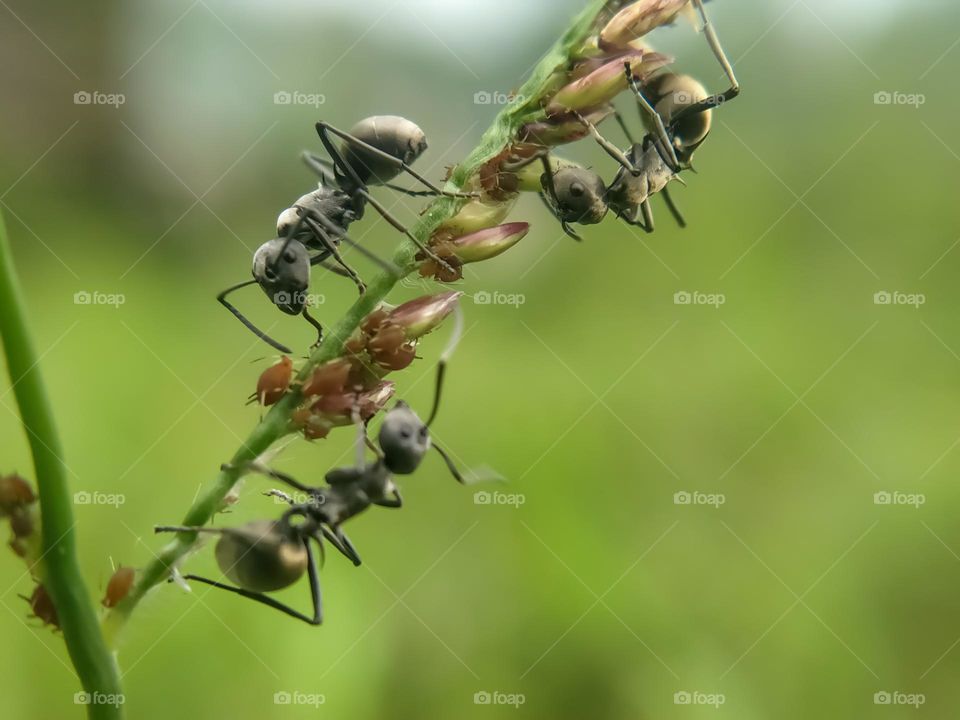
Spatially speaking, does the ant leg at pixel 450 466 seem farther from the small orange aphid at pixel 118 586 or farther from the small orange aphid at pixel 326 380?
the small orange aphid at pixel 118 586

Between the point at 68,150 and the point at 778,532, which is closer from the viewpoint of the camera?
the point at 778,532

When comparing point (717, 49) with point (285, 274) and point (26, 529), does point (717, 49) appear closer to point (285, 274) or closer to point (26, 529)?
point (285, 274)

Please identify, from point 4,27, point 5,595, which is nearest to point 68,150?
point 4,27

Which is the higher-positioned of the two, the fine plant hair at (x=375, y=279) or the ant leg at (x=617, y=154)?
the ant leg at (x=617, y=154)

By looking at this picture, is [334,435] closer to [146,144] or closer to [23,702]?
[23,702]

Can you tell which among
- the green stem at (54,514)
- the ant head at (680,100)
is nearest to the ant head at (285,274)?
the ant head at (680,100)

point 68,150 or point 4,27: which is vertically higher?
point 4,27

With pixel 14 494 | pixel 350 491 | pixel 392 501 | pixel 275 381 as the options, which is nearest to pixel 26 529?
pixel 14 494
